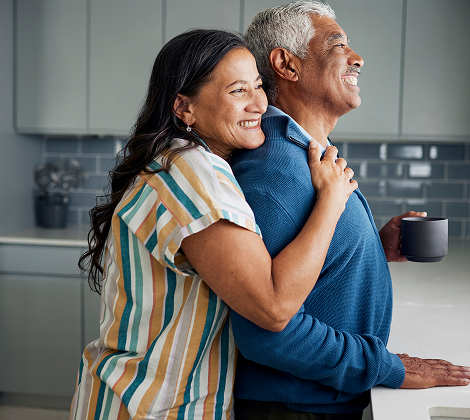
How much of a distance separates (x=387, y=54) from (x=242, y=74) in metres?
1.88

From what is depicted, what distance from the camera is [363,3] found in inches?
97.3

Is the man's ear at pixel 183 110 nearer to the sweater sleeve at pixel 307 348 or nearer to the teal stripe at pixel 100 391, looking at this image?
the sweater sleeve at pixel 307 348

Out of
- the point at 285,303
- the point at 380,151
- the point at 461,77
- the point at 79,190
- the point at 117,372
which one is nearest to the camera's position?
the point at 285,303

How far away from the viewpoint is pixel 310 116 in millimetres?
1097

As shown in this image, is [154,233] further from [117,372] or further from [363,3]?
[363,3]

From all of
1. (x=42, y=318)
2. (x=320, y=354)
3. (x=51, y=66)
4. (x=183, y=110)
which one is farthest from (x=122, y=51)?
(x=320, y=354)

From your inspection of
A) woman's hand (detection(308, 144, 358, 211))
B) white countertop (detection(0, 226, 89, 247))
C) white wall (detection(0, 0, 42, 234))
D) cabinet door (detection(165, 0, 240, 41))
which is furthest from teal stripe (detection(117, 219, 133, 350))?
white wall (detection(0, 0, 42, 234))

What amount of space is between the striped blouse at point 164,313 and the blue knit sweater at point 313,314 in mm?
67

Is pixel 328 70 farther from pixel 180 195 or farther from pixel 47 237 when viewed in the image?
pixel 47 237

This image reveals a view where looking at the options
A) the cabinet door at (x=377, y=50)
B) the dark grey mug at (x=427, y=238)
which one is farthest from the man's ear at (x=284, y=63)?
the cabinet door at (x=377, y=50)

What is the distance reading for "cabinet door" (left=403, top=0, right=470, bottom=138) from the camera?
2.43 meters

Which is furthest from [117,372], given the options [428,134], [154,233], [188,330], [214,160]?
[428,134]

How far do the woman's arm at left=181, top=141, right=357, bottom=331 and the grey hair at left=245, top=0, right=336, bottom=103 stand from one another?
0.51 metres

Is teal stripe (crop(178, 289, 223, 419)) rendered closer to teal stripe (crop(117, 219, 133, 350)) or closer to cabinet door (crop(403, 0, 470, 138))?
teal stripe (crop(117, 219, 133, 350))
